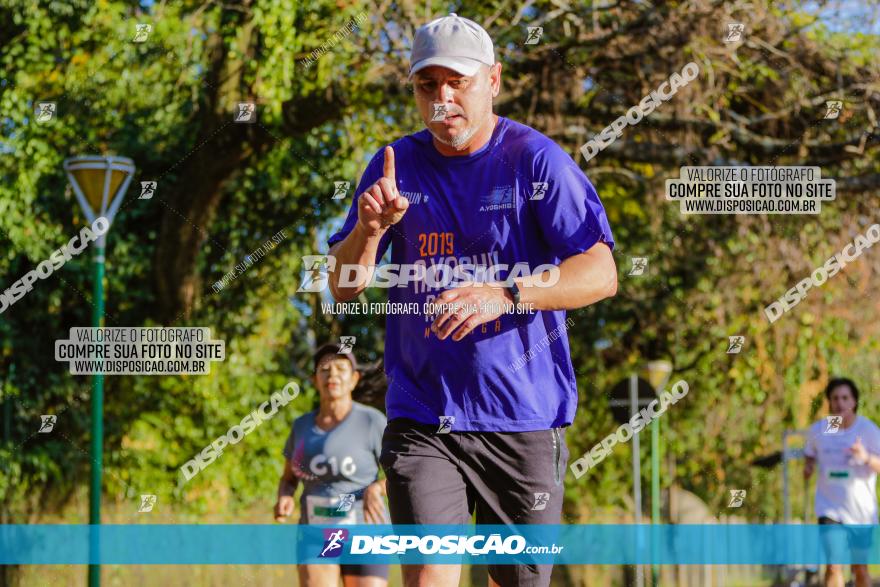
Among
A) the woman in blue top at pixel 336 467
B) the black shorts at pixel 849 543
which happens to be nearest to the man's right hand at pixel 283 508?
the woman in blue top at pixel 336 467

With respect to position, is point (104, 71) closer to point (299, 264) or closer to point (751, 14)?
point (299, 264)

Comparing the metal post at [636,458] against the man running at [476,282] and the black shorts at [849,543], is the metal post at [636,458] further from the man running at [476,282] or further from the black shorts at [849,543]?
the man running at [476,282]

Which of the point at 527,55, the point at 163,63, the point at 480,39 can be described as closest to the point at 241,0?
the point at 163,63

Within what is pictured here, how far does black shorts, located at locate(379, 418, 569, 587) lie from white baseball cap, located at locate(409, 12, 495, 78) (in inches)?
38.3

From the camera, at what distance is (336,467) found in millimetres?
6707

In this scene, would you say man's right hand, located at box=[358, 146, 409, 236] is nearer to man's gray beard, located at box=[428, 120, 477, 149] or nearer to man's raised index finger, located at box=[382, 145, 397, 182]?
man's raised index finger, located at box=[382, 145, 397, 182]

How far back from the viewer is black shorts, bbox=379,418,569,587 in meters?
3.04

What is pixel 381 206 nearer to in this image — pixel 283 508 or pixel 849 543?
pixel 283 508

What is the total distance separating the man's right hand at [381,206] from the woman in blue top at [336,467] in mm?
3483

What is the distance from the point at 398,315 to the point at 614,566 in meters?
12.0

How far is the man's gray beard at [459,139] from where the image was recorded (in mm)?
3176

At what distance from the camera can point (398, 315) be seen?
3.22m

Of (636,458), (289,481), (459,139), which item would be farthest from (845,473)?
(459,139)

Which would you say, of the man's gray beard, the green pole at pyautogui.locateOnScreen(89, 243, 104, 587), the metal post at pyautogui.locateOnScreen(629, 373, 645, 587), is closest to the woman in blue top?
the green pole at pyautogui.locateOnScreen(89, 243, 104, 587)
